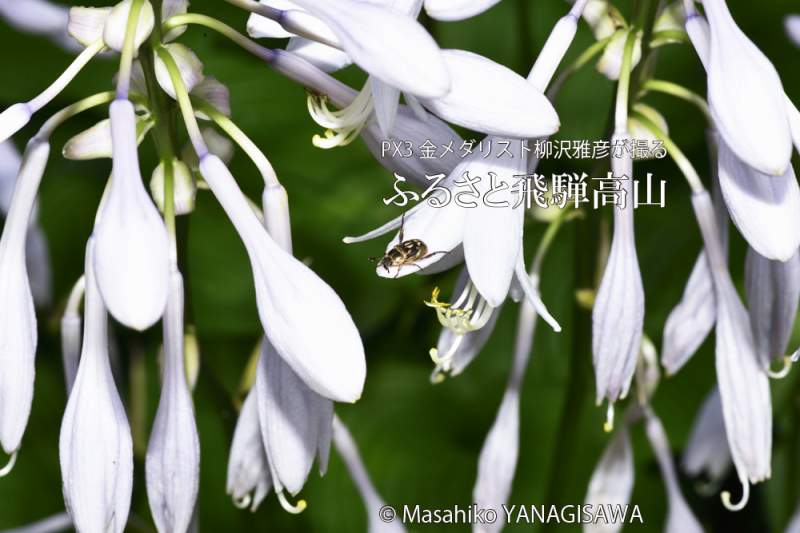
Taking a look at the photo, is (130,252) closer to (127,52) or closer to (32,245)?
(127,52)

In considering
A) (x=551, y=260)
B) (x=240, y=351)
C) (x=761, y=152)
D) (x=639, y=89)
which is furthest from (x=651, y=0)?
(x=240, y=351)

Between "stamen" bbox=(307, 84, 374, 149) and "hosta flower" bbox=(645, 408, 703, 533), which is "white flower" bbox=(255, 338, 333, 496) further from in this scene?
"hosta flower" bbox=(645, 408, 703, 533)

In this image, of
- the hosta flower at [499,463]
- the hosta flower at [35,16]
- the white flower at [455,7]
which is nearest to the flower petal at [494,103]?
the white flower at [455,7]

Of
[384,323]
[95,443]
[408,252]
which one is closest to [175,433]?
[95,443]

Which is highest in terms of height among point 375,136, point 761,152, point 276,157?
point 761,152

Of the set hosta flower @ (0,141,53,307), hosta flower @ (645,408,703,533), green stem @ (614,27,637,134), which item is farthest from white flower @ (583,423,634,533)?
hosta flower @ (0,141,53,307)

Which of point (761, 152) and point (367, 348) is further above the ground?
point (761, 152)

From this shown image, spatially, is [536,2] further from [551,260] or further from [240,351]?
[240,351]
